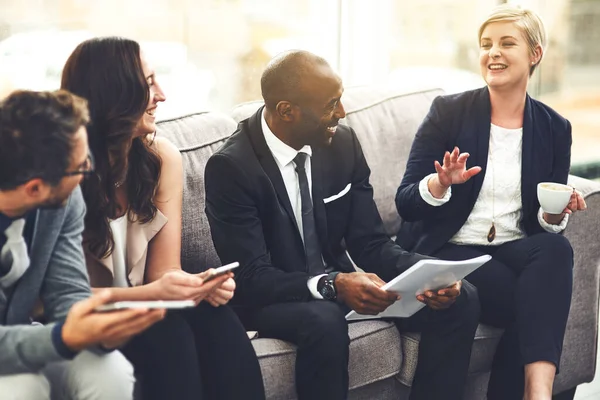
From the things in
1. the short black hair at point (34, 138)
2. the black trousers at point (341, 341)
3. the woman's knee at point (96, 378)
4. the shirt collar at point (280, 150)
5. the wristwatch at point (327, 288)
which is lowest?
the black trousers at point (341, 341)

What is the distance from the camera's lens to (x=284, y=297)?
1.95 m

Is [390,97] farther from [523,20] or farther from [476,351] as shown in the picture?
[476,351]

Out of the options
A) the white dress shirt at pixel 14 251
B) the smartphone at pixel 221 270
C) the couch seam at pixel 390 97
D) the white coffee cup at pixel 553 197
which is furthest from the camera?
the couch seam at pixel 390 97

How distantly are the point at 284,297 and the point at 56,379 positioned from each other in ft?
2.01

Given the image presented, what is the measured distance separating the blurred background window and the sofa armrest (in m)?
0.77

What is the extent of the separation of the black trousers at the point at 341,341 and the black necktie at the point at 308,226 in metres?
0.12

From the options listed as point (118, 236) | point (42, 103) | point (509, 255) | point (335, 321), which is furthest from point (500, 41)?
point (42, 103)

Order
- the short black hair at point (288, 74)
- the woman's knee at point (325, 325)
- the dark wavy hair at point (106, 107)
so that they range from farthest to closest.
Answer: the short black hair at point (288, 74) → the woman's knee at point (325, 325) → the dark wavy hair at point (106, 107)

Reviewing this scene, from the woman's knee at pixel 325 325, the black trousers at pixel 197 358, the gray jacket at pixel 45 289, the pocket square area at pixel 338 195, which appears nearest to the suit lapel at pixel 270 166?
the pocket square area at pixel 338 195

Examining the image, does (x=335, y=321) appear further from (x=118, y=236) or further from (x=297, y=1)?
(x=297, y=1)

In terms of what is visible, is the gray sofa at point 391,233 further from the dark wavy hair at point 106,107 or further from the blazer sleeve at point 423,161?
the dark wavy hair at point 106,107

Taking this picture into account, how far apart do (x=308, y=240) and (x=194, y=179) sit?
1.24 ft

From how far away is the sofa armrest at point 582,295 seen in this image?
7.84 ft

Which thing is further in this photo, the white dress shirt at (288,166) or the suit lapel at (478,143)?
the suit lapel at (478,143)
